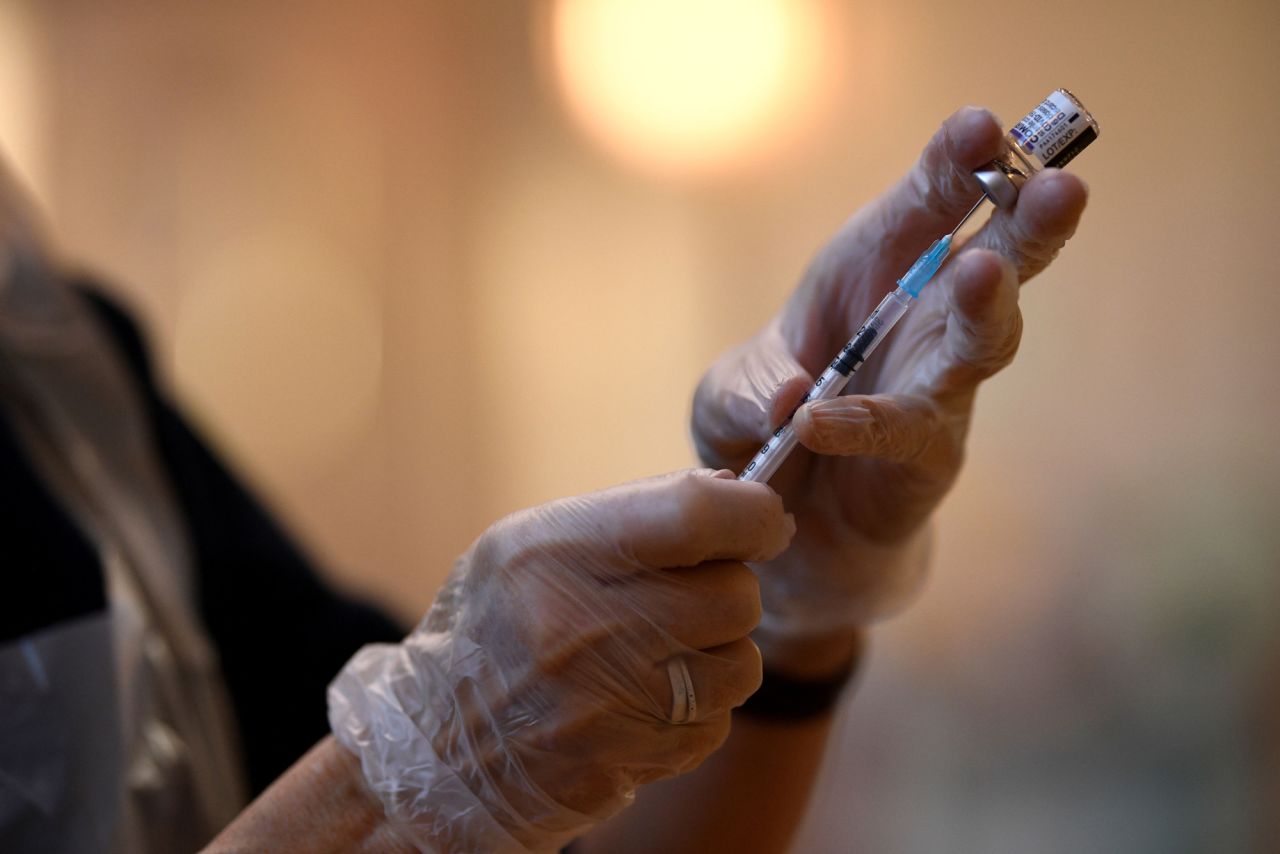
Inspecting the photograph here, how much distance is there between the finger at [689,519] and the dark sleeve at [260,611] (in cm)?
61

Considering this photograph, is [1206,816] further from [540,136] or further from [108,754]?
[540,136]

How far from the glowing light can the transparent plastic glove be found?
47.2 inches

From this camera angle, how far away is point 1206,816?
1.36m

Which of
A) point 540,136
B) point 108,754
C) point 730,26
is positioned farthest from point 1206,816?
point 540,136

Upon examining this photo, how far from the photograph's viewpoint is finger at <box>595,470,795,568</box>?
495mm

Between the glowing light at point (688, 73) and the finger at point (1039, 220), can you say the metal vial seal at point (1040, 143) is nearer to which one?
the finger at point (1039, 220)

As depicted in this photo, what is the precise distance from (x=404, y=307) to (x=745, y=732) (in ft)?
5.90

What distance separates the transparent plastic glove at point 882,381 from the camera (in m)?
0.51

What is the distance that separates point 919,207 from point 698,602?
286 mm

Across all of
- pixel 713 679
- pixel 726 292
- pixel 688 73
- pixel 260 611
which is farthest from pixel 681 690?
pixel 688 73

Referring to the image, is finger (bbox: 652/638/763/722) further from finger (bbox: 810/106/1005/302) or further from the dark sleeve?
the dark sleeve

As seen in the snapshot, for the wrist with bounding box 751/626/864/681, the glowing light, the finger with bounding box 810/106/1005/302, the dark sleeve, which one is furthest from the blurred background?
the wrist with bounding box 751/626/864/681

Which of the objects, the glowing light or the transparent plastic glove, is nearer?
the transparent plastic glove

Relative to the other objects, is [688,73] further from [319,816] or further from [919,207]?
[319,816]
